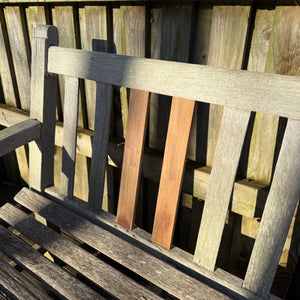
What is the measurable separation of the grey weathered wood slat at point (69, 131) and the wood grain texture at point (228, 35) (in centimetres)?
52

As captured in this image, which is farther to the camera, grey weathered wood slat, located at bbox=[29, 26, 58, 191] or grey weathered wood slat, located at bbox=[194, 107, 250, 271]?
grey weathered wood slat, located at bbox=[29, 26, 58, 191]

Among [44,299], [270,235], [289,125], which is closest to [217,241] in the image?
[270,235]

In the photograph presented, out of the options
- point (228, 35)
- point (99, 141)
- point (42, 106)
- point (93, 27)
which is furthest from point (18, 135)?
point (228, 35)

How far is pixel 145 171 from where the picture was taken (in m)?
1.43

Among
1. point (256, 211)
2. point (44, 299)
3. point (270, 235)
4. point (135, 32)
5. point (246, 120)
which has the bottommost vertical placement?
point (44, 299)

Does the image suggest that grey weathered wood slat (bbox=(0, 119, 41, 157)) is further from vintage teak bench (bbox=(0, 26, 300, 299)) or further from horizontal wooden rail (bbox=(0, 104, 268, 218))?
horizontal wooden rail (bbox=(0, 104, 268, 218))

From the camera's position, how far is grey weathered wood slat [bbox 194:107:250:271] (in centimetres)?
81

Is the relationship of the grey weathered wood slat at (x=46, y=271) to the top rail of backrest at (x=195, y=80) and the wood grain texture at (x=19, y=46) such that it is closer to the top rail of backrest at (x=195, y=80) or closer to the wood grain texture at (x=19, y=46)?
the top rail of backrest at (x=195, y=80)

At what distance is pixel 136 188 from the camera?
1058 mm

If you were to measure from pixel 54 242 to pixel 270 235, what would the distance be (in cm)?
74

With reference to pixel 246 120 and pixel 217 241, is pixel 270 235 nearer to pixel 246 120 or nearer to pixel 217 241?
pixel 217 241

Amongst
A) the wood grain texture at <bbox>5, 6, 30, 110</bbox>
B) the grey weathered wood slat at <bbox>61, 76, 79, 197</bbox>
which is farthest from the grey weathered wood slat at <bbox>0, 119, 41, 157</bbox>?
the wood grain texture at <bbox>5, 6, 30, 110</bbox>

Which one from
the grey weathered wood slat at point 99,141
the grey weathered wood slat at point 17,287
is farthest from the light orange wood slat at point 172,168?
the grey weathered wood slat at point 17,287

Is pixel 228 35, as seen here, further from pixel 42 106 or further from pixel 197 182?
pixel 42 106
